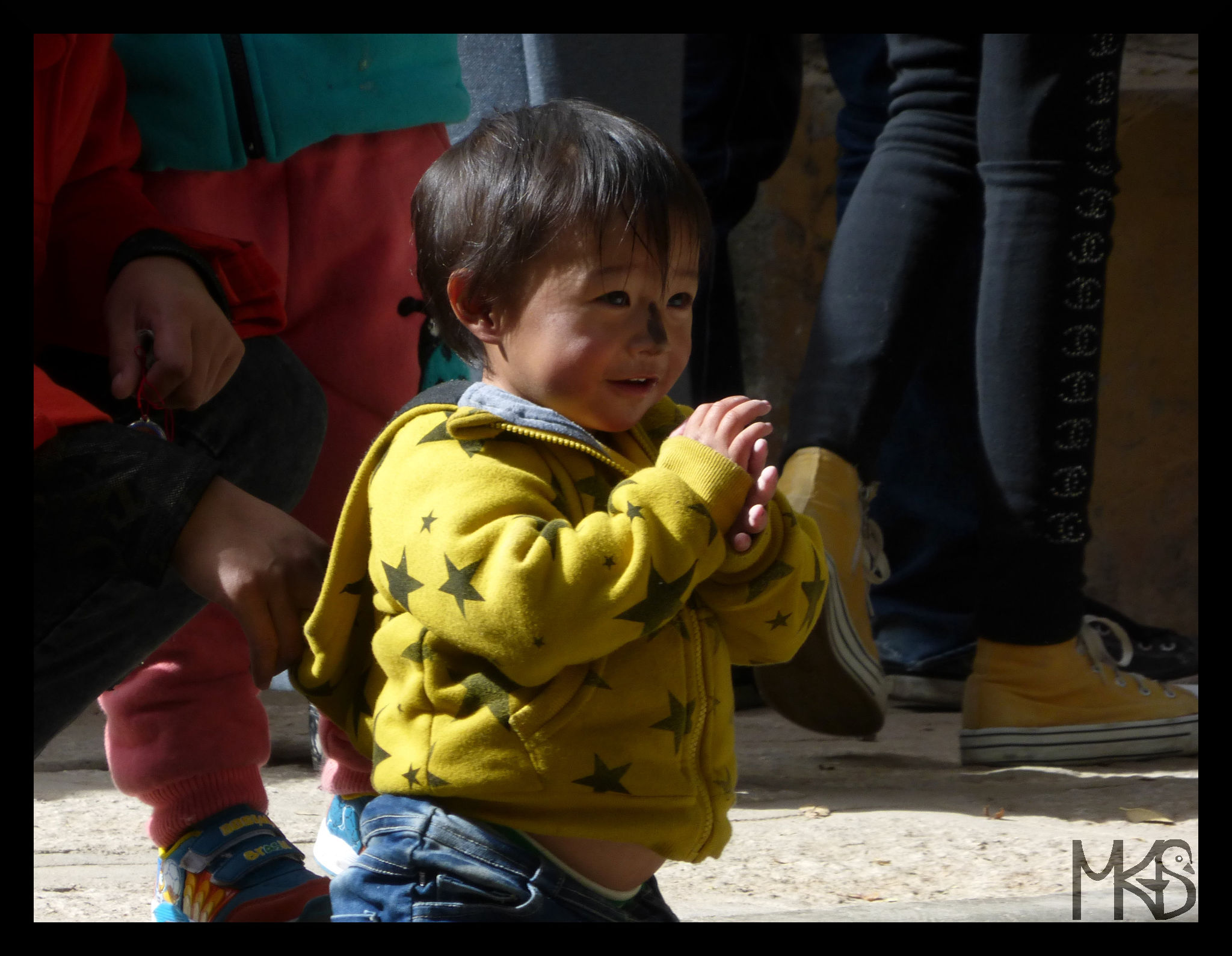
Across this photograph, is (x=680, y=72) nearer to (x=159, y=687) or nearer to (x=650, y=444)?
(x=650, y=444)

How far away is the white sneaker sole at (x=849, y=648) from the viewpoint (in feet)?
6.54

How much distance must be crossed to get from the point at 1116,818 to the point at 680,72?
1.26 metres

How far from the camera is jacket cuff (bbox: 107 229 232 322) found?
4.84 ft

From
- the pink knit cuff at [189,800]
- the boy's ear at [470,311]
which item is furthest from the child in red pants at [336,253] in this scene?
the boy's ear at [470,311]

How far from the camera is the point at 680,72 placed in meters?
2.23

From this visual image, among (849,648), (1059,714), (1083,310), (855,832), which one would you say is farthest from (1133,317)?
(855,832)

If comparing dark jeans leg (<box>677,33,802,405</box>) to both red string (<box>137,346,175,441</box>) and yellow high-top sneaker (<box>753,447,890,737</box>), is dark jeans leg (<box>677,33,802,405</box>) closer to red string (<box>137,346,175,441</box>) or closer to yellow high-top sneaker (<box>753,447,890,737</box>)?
yellow high-top sneaker (<box>753,447,890,737</box>)

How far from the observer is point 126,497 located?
1.27m

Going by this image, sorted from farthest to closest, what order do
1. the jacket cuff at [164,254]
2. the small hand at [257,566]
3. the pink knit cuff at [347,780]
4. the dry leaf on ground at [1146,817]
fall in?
1. the dry leaf on ground at [1146,817]
2. the pink knit cuff at [347,780]
3. the jacket cuff at [164,254]
4. the small hand at [257,566]

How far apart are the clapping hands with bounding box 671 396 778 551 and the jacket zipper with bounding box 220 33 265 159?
0.81 metres

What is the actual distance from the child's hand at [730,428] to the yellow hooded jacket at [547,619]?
2 centimetres

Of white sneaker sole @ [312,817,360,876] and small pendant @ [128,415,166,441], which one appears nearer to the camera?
small pendant @ [128,415,166,441]

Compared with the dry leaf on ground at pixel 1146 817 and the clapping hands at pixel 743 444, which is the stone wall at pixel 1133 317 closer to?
the dry leaf on ground at pixel 1146 817

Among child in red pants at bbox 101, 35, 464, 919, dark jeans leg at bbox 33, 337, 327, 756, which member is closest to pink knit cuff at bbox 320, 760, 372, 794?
child in red pants at bbox 101, 35, 464, 919
